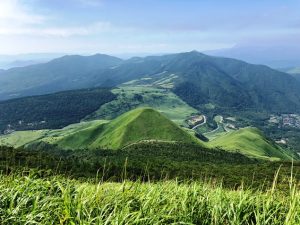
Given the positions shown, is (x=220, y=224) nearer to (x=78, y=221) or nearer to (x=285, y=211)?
(x=285, y=211)

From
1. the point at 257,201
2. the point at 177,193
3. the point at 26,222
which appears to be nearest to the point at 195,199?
the point at 177,193

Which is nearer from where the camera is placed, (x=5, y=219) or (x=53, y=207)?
(x=5, y=219)

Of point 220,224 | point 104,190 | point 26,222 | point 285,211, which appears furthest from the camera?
point 104,190

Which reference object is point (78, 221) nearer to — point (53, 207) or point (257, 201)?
point (53, 207)

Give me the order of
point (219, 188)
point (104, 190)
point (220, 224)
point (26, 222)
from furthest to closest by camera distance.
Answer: point (219, 188) < point (104, 190) < point (220, 224) < point (26, 222)

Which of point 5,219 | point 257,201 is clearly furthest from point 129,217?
point 257,201

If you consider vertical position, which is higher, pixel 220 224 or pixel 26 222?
pixel 26 222
